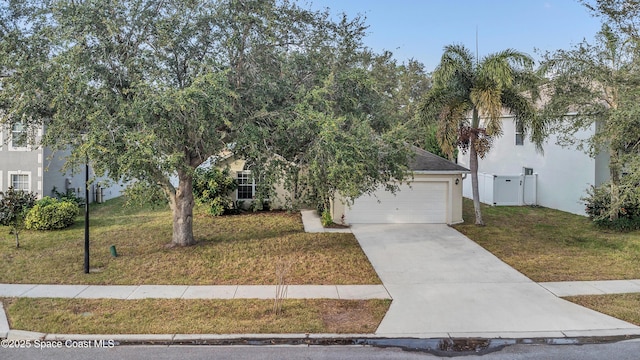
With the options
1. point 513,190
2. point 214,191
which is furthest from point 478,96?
point 214,191

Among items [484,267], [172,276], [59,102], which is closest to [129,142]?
[59,102]

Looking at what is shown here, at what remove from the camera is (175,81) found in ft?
32.3

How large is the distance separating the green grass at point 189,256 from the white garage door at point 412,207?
8.81ft

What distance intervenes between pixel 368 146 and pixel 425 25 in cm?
1371

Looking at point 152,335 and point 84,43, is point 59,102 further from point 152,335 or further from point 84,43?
point 152,335

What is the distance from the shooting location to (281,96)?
400 inches

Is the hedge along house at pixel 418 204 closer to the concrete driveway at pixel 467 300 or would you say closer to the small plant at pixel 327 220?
the small plant at pixel 327 220

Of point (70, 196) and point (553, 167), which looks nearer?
point (70, 196)

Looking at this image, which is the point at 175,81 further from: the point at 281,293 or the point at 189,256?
the point at 281,293

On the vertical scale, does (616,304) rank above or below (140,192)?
below

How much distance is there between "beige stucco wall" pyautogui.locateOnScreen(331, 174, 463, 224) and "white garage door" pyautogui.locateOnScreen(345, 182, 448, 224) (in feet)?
0.61

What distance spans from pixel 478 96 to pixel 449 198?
13.9 feet

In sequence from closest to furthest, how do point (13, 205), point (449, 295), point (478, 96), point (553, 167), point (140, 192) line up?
point (449, 295) < point (140, 192) < point (478, 96) < point (13, 205) < point (553, 167)

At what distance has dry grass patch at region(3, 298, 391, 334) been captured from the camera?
22.6ft
